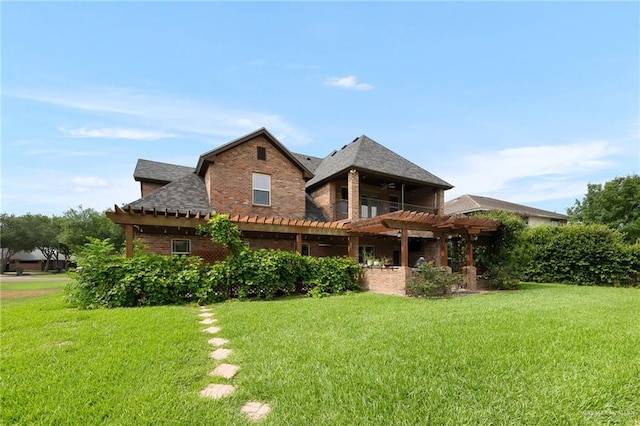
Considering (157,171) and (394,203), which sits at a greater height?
(157,171)

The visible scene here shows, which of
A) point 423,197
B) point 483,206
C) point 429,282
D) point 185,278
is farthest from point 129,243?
point 483,206

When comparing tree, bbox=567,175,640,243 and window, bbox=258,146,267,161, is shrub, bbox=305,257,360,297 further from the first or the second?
tree, bbox=567,175,640,243

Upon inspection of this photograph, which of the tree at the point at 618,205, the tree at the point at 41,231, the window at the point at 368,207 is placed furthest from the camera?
the tree at the point at 41,231

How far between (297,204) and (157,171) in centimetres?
859

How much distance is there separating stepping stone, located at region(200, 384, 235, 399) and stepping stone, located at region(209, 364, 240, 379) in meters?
0.22

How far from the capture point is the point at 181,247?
1221cm

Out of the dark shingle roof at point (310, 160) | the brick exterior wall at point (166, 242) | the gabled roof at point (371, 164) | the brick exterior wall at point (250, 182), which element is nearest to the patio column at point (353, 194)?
the gabled roof at point (371, 164)

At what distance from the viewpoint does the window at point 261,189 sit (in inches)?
545

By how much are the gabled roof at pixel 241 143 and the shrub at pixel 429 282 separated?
7.53 meters

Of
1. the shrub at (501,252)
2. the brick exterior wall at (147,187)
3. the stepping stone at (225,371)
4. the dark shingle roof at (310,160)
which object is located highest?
the dark shingle roof at (310,160)

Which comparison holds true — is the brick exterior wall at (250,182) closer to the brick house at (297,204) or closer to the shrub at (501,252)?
the brick house at (297,204)

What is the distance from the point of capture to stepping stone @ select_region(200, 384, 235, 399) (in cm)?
283

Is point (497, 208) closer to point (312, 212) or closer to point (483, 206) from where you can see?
point (483, 206)

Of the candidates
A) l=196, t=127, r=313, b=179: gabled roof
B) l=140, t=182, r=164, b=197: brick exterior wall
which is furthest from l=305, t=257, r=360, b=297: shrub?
l=140, t=182, r=164, b=197: brick exterior wall
